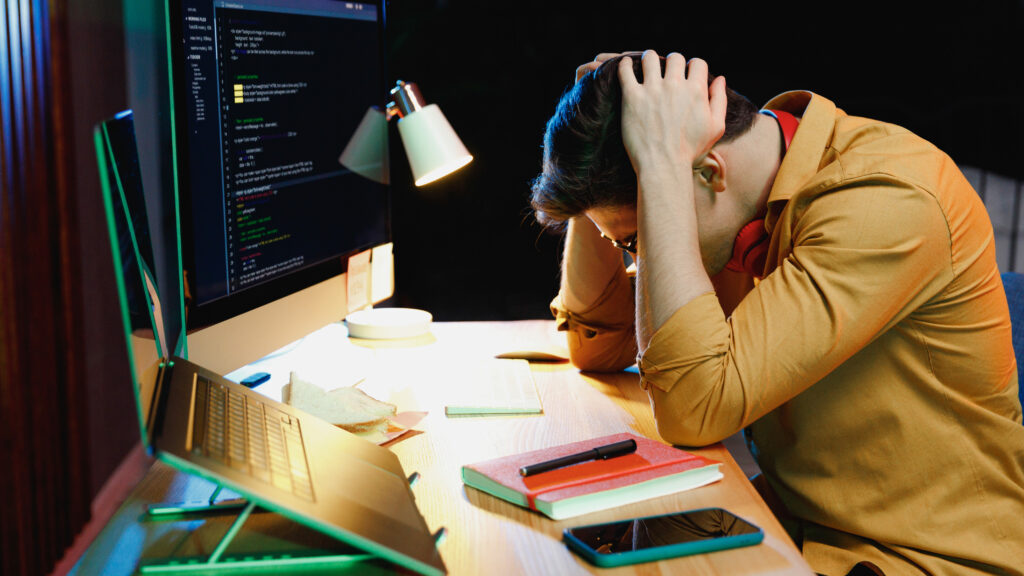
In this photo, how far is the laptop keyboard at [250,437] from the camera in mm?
644

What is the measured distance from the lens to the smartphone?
730mm

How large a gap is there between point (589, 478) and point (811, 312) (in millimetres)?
326

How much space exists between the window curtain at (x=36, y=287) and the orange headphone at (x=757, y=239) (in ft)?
2.85

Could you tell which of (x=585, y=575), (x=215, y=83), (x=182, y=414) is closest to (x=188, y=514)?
(x=182, y=414)

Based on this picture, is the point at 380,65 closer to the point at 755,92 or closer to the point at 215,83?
the point at 215,83

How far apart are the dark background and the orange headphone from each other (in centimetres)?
125

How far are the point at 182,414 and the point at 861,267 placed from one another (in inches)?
29.2

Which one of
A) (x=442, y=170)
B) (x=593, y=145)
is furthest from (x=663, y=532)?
(x=442, y=170)

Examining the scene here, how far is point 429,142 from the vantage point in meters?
1.50

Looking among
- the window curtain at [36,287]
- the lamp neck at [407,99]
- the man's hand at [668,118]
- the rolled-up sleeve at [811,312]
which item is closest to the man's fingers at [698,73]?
the man's hand at [668,118]

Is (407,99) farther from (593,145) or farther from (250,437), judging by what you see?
(250,437)

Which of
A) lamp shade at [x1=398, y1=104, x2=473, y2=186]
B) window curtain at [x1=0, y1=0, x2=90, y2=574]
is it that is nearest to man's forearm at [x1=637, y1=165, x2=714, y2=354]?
lamp shade at [x1=398, y1=104, x2=473, y2=186]

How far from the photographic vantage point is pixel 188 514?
807mm

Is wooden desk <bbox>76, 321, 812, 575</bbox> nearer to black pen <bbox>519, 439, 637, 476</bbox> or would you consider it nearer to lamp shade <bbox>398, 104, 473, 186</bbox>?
black pen <bbox>519, 439, 637, 476</bbox>
